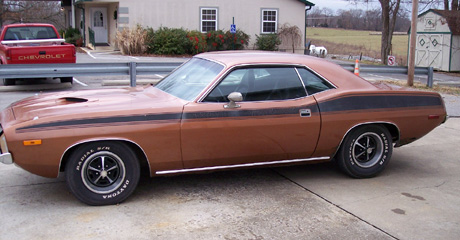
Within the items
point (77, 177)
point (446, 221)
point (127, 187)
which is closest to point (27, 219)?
point (77, 177)

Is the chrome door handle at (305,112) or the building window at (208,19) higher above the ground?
the building window at (208,19)

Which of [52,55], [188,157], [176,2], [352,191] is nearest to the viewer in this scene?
[188,157]

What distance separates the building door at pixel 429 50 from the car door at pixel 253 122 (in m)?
22.0

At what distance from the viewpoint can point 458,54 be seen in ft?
80.6

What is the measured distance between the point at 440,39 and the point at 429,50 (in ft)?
2.76

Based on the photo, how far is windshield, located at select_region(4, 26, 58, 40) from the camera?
→ 14070mm

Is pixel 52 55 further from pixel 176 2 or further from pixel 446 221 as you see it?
pixel 176 2

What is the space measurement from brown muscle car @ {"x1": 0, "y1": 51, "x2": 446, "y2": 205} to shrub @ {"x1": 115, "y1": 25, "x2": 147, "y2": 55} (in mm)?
20906

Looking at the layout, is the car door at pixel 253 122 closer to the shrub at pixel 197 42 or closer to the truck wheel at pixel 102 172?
the truck wheel at pixel 102 172

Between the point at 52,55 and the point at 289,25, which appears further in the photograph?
the point at 289,25

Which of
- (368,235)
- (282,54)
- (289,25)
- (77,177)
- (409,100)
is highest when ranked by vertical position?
(289,25)

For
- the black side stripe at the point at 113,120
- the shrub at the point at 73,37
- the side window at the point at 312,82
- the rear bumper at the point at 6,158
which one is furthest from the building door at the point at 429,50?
the rear bumper at the point at 6,158

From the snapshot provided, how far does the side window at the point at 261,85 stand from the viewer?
5172mm

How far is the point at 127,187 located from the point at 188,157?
68 centimetres
